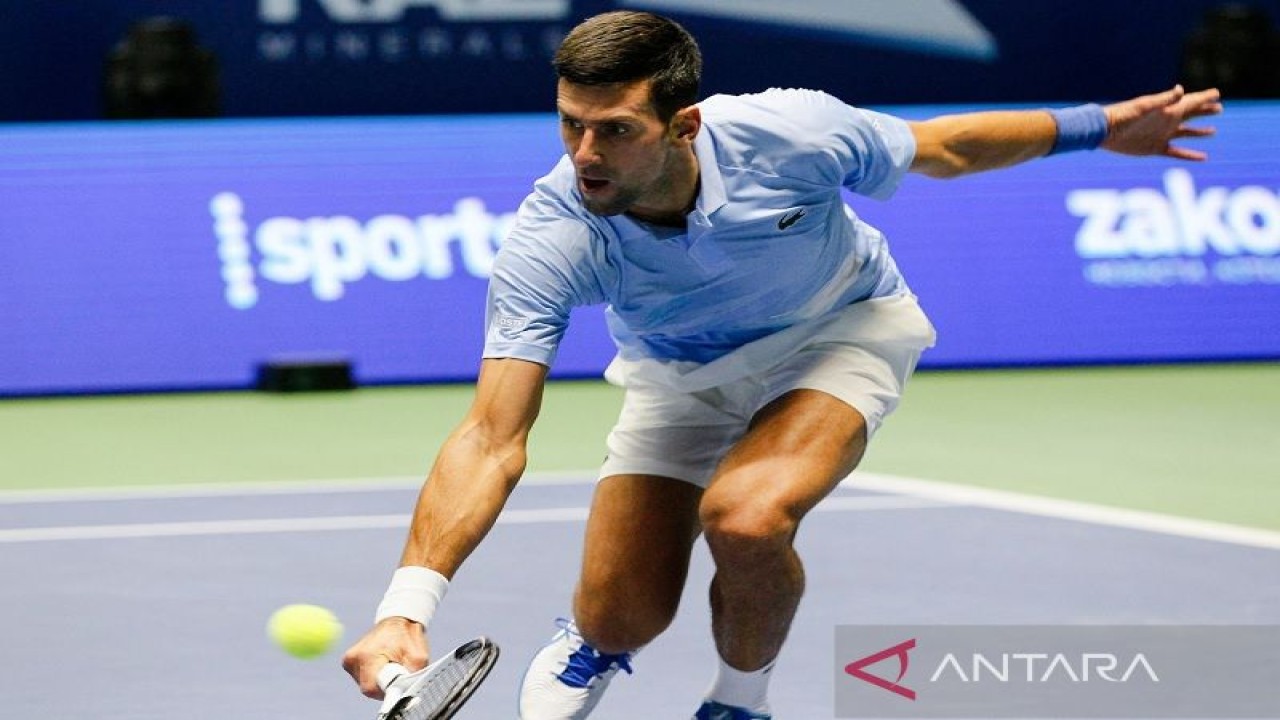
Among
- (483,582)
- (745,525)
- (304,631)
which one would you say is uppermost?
(745,525)

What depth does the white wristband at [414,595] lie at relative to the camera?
389cm

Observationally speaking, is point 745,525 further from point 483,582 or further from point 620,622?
point 483,582

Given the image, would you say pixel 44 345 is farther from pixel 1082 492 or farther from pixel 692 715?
pixel 692 715

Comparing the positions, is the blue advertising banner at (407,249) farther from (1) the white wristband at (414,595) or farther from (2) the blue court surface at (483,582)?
(1) the white wristband at (414,595)

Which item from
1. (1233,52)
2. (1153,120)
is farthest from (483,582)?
(1233,52)

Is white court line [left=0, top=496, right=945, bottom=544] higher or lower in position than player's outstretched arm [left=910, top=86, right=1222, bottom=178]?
lower

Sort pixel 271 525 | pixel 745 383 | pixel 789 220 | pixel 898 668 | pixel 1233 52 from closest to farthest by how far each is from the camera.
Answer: pixel 789 220 → pixel 745 383 → pixel 898 668 → pixel 271 525 → pixel 1233 52

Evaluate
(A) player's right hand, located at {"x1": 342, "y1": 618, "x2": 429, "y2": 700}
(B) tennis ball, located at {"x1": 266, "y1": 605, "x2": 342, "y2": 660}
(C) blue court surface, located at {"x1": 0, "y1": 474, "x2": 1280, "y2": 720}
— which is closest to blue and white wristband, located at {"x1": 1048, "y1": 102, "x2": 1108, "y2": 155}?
(C) blue court surface, located at {"x1": 0, "y1": 474, "x2": 1280, "y2": 720}

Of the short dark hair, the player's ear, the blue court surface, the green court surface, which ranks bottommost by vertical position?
the green court surface

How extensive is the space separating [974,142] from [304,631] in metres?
1.81

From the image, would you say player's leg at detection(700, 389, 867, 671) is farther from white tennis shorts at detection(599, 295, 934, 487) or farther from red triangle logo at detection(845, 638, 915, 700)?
red triangle logo at detection(845, 638, 915, 700)

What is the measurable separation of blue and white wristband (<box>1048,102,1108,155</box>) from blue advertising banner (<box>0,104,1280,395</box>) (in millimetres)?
5987

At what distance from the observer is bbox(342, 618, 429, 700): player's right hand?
3.70 meters

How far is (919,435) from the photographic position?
10.1 meters
